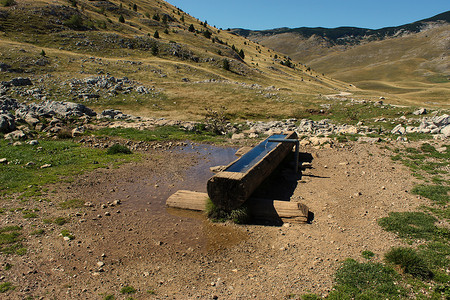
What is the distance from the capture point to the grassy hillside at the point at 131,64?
97.3 ft

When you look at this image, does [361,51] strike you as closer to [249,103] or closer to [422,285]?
[249,103]

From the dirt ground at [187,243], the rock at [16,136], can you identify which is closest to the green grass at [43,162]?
the rock at [16,136]

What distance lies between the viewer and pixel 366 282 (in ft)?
17.4

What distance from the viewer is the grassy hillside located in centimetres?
2966

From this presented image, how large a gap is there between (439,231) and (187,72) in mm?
44169

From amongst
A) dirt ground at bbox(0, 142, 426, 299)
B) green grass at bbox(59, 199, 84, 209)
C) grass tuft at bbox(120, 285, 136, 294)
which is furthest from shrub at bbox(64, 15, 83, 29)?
grass tuft at bbox(120, 285, 136, 294)

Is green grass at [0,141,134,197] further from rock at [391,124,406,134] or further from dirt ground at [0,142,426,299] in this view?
rock at [391,124,406,134]

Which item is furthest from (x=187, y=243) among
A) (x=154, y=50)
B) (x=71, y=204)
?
(x=154, y=50)

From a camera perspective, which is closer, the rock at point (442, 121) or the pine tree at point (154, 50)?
the rock at point (442, 121)

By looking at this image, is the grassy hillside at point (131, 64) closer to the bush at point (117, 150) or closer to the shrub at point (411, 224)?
the bush at point (117, 150)

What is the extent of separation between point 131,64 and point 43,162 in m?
34.8

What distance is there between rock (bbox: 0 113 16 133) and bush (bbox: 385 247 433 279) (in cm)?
2105

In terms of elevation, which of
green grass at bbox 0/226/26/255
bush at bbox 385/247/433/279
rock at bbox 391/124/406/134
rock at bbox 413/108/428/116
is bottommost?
green grass at bbox 0/226/26/255

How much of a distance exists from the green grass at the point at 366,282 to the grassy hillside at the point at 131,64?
2204cm
